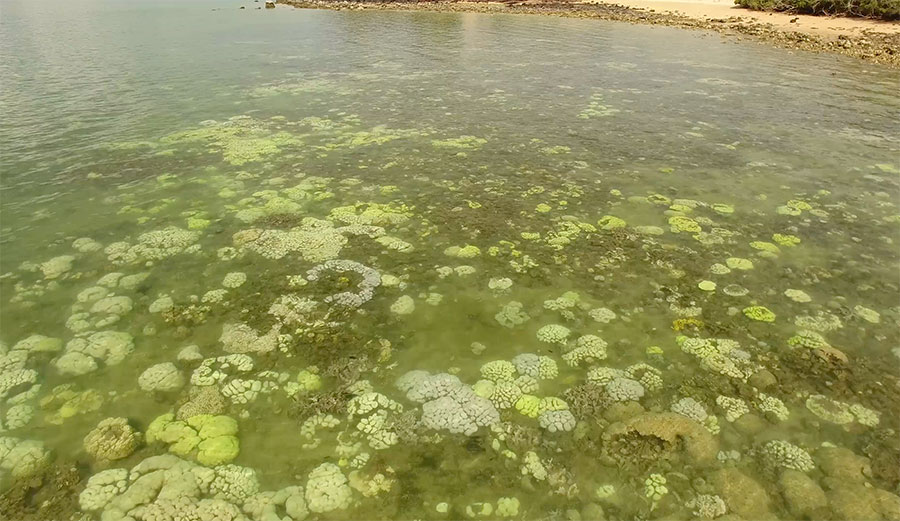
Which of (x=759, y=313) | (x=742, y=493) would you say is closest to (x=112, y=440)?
(x=742, y=493)

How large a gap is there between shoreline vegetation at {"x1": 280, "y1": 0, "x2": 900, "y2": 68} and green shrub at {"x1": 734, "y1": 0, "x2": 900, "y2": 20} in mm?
535

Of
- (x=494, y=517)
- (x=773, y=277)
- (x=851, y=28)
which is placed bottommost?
(x=494, y=517)

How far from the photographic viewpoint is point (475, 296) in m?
7.22

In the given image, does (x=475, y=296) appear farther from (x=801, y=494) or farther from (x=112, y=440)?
(x=112, y=440)

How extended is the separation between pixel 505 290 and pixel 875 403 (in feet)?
14.6

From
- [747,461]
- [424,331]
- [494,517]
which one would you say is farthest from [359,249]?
[747,461]

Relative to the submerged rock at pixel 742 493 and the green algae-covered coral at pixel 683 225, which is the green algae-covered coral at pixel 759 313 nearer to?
the green algae-covered coral at pixel 683 225

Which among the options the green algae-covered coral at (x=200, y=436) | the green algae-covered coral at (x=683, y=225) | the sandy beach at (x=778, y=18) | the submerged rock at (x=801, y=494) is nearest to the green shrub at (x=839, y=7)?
the sandy beach at (x=778, y=18)

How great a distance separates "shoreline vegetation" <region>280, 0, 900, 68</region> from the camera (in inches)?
990

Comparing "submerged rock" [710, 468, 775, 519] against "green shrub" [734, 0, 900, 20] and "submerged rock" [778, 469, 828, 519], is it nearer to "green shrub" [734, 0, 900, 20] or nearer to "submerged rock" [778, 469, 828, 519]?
"submerged rock" [778, 469, 828, 519]

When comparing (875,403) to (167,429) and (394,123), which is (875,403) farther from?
(394,123)

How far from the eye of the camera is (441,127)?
A: 1422cm

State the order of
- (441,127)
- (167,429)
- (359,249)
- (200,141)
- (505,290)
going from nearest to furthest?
(167,429) < (505,290) < (359,249) < (200,141) < (441,127)

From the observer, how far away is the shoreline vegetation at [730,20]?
82.5 feet
